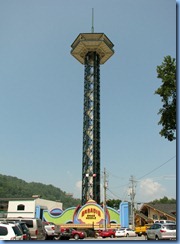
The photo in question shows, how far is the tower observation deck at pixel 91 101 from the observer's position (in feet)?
215

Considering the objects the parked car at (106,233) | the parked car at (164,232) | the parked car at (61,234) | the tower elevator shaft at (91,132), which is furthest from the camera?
the tower elevator shaft at (91,132)

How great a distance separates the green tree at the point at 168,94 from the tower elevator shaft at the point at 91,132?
43317 millimetres

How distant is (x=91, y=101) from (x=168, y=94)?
48.6 meters

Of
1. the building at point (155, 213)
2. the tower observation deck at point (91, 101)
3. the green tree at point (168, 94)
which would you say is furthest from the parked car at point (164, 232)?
the tower observation deck at point (91, 101)

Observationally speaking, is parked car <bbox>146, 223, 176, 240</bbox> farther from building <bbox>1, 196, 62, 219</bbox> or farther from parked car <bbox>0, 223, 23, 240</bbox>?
building <bbox>1, 196, 62, 219</bbox>

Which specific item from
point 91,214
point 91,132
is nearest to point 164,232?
point 91,214

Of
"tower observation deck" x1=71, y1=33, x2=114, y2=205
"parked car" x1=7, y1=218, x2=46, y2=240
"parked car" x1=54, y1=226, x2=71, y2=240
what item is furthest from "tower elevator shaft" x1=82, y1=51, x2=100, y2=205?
"parked car" x1=7, y1=218, x2=46, y2=240

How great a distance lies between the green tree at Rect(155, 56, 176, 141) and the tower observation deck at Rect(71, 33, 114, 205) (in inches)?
1705

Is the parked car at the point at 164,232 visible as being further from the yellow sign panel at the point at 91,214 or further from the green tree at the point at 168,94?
the yellow sign panel at the point at 91,214

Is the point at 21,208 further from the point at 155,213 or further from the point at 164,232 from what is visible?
the point at 164,232

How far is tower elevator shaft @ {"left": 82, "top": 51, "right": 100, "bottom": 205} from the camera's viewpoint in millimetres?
65250

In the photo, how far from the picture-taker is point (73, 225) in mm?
45406

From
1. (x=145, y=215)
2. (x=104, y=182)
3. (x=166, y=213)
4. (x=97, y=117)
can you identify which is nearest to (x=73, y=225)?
(x=104, y=182)

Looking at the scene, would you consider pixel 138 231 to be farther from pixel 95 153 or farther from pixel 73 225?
pixel 95 153
